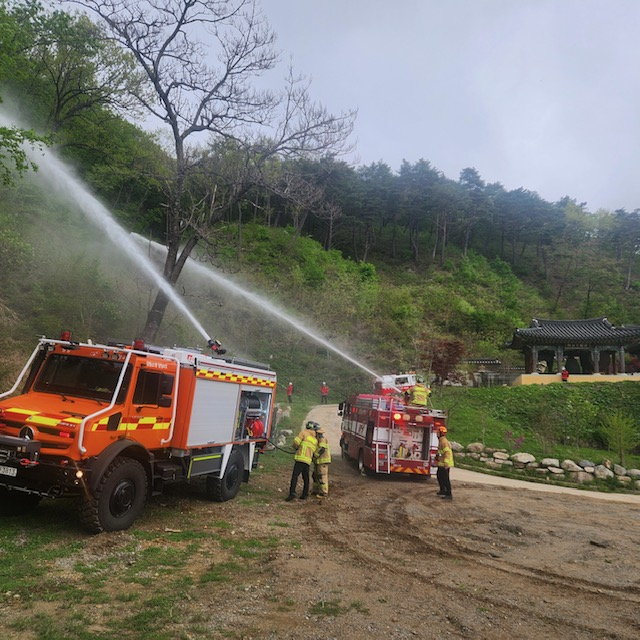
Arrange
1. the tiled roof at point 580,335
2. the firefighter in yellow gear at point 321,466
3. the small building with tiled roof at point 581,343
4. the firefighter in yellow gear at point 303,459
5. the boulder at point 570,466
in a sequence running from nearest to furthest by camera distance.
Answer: the firefighter in yellow gear at point 303,459 < the firefighter in yellow gear at point 321,466 < the boulder at point 570,466 < the tiled roof at point 580,335 < the small building with tiled roof at point 581,343

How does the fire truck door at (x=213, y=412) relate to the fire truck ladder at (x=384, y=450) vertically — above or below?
above

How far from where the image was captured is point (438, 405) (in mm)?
25859

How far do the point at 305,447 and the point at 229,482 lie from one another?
1744 mm

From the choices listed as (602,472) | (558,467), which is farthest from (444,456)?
(602,472)

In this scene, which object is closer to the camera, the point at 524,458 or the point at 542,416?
the point at 524,458

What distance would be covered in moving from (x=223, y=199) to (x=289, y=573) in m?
12.3

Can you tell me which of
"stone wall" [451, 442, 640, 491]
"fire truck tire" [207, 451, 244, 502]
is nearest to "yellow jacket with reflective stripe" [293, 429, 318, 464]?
"fire truck tire" [207, 451, 244, 502]

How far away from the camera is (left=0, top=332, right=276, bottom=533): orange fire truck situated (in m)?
6.04

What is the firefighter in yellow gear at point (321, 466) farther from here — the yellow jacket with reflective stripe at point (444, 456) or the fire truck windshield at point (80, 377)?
the fire truck windshield at point (80, 377)

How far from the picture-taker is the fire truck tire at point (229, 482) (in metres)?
9.11

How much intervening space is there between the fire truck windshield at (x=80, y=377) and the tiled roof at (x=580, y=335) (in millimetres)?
32071

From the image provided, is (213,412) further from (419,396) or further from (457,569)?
(419,396)

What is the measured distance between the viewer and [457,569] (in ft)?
20.6

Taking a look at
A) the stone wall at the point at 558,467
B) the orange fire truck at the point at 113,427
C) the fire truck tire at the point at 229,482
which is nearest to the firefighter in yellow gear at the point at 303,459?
the fire truck tire at the point at 229,482
